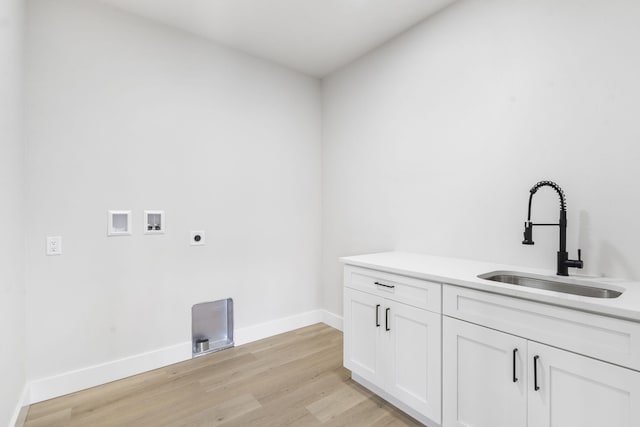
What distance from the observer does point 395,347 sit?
1849 mm

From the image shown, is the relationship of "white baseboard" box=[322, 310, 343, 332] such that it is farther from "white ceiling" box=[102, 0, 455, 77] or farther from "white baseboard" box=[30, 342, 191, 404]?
"white ceiling" box=[102, 0, 455, 77]

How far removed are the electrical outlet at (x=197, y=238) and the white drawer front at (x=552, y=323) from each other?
1903 millimetres

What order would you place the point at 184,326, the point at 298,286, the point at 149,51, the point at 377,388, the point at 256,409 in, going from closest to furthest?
Result: the point at 256,409 → the point at 377,388 → the point at 149,51 → the point at 184,326 → the point at 298,286

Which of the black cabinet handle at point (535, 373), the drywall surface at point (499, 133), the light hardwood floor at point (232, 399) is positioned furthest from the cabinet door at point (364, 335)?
the black cabinet handle at point (535, 373)

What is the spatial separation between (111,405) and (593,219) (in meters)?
2.97

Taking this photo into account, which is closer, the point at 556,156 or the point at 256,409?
the point at 556,156

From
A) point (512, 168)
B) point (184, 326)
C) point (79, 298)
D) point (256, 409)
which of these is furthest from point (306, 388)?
point (512, 168)

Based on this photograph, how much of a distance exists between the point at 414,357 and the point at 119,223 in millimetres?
2168

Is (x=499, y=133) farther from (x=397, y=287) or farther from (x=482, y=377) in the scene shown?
(x=482, y=377)

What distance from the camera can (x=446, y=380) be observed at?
1587 mm

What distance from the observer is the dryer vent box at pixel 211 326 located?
102 inches

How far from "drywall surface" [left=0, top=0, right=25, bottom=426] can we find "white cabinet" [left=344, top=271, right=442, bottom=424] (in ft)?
6.09

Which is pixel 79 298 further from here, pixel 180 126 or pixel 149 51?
pixel 149 51

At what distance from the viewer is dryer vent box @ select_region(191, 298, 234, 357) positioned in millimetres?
2584
